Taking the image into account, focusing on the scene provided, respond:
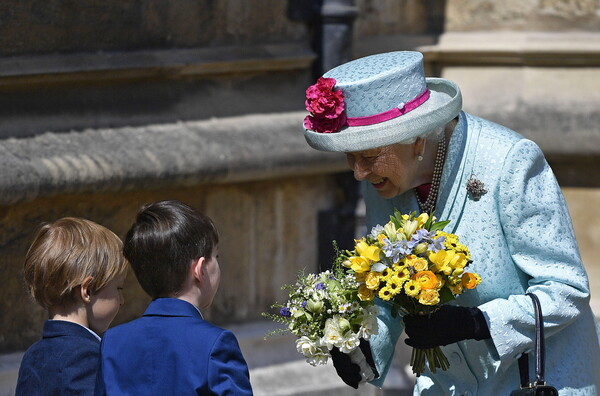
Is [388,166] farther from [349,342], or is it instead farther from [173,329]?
[173,329]

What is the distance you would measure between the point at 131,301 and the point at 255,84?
1.23 metres

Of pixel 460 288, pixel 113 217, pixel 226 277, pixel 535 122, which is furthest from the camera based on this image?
pixel 535 122

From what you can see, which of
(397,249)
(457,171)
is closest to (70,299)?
(397,249)

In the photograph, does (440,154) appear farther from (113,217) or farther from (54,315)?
(113,217)

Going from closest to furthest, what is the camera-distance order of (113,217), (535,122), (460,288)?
(460,288) < (113,217) < (535,122)

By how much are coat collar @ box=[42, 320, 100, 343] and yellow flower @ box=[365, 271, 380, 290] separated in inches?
30.5

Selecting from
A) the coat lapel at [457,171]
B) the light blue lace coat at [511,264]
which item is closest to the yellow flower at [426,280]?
the light blue lace coat at [511,264]

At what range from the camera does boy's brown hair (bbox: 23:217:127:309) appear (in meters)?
3.37

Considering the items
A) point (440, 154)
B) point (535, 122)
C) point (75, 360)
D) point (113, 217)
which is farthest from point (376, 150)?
point (535, 122)

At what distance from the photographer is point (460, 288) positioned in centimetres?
323

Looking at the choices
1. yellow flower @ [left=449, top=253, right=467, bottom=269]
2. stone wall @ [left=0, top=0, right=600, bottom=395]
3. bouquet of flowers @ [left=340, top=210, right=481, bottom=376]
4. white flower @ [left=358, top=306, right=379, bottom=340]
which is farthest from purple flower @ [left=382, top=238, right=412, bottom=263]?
stone wall @ [left=0, top=0, right=600, bottom=395]

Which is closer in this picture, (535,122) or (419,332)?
(419,332)

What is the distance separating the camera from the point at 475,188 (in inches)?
135

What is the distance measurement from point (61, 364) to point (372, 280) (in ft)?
2.75
